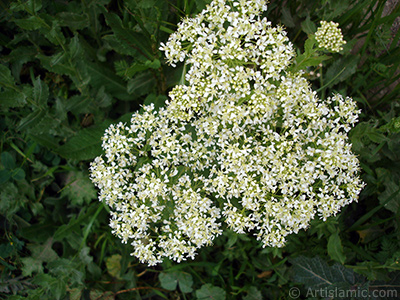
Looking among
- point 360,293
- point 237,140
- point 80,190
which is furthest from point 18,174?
point 360,293

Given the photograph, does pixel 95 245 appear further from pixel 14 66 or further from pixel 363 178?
pixel 363 178

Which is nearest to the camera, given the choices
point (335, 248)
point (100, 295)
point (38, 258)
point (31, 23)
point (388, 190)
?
point (31, 23)

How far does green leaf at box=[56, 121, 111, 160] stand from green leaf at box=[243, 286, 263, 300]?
7.32 feet

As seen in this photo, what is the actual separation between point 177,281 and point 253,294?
88cm

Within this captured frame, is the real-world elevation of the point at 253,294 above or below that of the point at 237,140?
below

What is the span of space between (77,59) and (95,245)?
214 cm

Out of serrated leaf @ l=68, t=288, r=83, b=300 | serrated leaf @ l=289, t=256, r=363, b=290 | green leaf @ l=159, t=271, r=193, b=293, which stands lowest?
serrated leaf @ l=68, t=288, r=83, b=300

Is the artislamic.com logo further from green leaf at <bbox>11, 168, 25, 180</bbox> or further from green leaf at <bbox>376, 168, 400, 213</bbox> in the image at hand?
green leaf at <bbox>11, 168, 25, 180</bbox>

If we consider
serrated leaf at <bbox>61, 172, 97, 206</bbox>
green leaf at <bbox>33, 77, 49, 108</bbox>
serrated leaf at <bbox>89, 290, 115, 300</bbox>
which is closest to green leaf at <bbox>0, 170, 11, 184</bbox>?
serrated leaf at <bbox>61, 172, 97, 206</bbox>

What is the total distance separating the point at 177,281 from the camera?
11.8 ft

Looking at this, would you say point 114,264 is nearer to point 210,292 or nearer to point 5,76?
point 210,292

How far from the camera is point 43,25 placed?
8.91 ft

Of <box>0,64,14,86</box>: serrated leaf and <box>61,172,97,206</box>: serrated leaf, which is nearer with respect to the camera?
<box>0,64,14,86</box>: serrated leaf

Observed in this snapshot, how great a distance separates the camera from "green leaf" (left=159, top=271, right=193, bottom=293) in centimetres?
355
